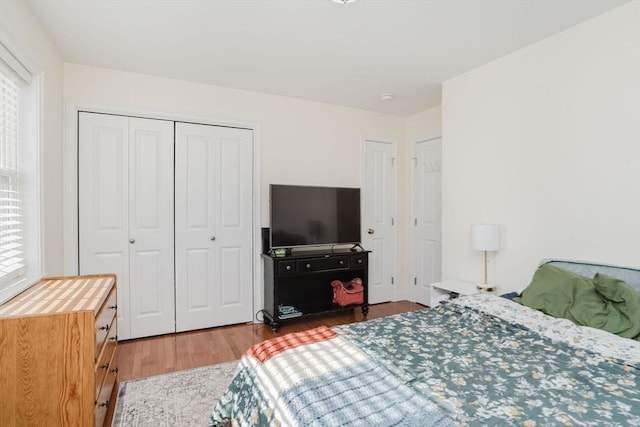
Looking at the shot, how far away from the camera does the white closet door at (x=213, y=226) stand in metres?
3.46

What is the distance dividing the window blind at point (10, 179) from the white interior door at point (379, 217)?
337cm

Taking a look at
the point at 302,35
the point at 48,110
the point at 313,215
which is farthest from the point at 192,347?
the point at 302,35

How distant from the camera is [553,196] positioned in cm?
256

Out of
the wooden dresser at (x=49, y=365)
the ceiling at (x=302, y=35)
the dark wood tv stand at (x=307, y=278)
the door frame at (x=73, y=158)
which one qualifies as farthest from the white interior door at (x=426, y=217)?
the wooden dresser at (x=49, y=365)

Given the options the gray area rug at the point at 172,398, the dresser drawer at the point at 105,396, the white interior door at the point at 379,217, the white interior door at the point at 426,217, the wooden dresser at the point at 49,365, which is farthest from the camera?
the white interior door at the point at 379,217

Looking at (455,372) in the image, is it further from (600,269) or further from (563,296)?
(600,269)

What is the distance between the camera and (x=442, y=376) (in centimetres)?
139

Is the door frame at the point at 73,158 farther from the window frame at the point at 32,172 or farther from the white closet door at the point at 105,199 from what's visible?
the window frame at the point at 32,172

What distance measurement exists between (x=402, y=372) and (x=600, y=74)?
95.6 inches

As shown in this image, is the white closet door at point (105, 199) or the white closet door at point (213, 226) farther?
the white closet door at point (213, 226)

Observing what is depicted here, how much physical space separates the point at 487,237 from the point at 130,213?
3.28 metres

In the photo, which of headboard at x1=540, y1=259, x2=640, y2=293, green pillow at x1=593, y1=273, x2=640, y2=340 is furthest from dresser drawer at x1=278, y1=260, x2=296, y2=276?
green pillow at x1=593, y1=273, x2=640, y2=340

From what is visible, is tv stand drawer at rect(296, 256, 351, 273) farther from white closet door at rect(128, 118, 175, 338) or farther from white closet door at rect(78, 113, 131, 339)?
white closet door at rect(78, 113, 131, 339)

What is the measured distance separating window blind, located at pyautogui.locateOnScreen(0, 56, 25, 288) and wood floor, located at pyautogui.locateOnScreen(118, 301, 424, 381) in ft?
3.70
